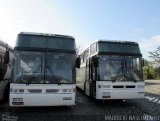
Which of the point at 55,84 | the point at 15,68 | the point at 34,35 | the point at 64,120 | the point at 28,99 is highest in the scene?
the point at 34,35

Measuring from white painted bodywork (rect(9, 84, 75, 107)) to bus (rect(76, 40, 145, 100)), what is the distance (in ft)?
7.17

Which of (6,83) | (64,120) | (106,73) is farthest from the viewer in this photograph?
(6,83)

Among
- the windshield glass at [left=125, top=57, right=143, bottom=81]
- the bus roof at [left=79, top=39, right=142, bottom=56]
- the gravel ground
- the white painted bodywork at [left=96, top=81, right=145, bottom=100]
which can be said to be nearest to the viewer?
the gravel ground

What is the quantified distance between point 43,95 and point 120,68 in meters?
4.39

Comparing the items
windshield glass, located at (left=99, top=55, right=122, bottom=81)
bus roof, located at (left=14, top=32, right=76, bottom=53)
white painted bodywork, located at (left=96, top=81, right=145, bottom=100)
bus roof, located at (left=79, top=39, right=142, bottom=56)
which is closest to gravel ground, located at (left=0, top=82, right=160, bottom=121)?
white painted bodywork, located at (left=96, top=81, right=145, bottom=100)

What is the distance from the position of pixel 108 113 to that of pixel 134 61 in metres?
3.44

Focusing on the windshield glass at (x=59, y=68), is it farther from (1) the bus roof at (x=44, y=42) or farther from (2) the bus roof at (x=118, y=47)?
(2) the bus roof at (x=118, y=47)

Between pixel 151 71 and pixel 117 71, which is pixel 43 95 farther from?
pixel 151 71

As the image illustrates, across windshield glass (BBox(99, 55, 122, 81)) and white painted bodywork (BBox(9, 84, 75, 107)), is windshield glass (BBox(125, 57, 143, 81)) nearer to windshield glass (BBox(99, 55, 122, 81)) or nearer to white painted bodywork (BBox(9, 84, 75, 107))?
windshield glass (BBox(99, 55, 122, 81))

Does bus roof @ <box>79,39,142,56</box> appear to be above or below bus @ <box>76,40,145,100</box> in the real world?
above

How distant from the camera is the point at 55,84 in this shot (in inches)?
396

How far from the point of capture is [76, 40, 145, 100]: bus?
11.7m

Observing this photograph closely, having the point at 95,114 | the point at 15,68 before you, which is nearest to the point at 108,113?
the point at 95,114

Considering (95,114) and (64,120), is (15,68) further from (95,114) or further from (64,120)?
(95,114)
